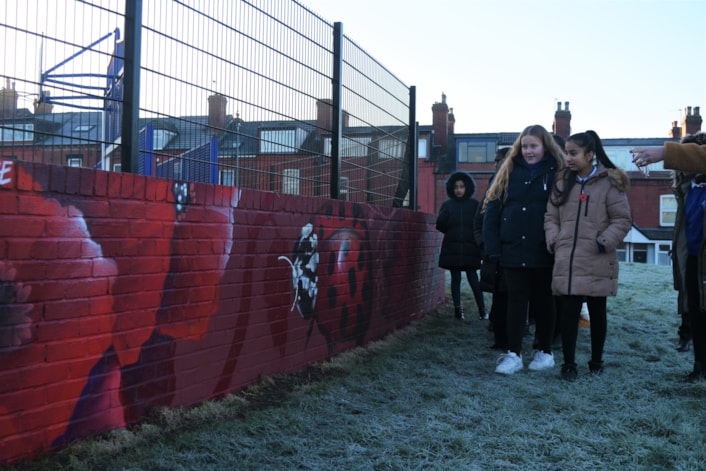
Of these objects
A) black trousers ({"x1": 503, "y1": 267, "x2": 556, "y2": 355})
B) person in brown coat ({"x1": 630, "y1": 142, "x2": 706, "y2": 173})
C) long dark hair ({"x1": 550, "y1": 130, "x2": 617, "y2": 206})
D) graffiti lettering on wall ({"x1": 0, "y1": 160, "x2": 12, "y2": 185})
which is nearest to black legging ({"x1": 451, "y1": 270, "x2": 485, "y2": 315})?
black trousers ({"x1": 503, "y1": 267, "x2": 556, "y2": 355})

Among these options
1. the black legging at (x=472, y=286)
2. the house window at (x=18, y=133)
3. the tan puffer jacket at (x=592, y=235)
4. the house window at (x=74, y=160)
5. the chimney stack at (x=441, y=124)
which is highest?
the chimney stack at (x=441, y=124)

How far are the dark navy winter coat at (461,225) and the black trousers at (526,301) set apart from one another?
1.93m

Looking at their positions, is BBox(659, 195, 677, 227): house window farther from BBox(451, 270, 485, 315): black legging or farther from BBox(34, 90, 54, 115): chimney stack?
BBox(34, 90, 54, 115): chimney stack

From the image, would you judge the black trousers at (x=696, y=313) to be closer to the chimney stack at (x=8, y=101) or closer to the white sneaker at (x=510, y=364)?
the white sneaker at (x=510, y=364)

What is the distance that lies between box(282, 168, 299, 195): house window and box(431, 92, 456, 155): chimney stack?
33.6 meters

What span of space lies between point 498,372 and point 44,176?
3280 mm

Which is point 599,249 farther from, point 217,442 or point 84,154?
point 84,154

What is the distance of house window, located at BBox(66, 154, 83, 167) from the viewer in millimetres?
2770

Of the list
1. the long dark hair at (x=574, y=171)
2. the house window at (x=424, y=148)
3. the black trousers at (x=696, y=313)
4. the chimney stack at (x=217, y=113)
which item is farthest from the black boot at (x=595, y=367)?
the house window at (x=424, y=148)

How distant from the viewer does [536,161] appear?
4.66 meters

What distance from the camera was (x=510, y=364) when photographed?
457 cm

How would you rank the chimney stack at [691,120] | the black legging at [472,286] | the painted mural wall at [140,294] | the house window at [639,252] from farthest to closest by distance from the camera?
the house window at [639,252] → the chimney stack at [691,120] → the black legging at [472,286] → the painted mural wall at [140,294]

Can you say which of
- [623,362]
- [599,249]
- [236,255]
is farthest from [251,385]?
[623,362]

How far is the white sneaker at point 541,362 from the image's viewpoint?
4664 millimetres
